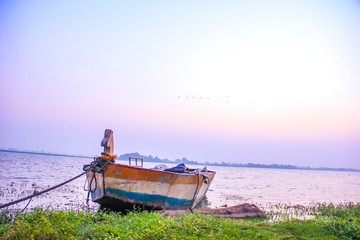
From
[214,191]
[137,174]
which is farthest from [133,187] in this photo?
[214,191]

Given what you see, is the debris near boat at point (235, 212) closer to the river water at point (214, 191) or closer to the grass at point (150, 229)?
the grass at point (150, 229)

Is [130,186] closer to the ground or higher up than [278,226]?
higher up

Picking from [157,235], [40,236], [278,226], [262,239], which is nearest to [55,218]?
[40,236]

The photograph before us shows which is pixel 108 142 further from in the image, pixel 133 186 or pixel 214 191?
pixel 214 191

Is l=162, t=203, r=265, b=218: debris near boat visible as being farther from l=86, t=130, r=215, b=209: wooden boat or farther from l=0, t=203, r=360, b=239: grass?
l=0, t=203, r=360, b=239: grass

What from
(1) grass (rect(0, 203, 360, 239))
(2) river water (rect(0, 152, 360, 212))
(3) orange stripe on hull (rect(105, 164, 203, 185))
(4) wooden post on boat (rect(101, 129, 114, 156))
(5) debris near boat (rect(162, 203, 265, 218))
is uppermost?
(4) wooden post on boat (rect(101, 129, 114, 156))

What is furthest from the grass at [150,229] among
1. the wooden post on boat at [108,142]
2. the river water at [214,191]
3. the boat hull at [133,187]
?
the river water at [214,191]

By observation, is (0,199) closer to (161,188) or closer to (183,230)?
(161,188)

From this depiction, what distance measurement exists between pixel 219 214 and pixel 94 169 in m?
4.40

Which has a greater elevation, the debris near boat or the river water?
the debris near boat

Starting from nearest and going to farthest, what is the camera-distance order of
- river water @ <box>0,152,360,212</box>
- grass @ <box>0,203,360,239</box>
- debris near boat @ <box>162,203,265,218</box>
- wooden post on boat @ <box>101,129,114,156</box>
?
grass @ <box>0,203,360,239</box>
wooden post on boat @ <box>101,129,114,156</box>
debris near boat @ <box>162,203,265,218</box>
river water @ <box>0,152,360,212</box>

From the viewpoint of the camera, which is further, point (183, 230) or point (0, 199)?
point (0, 199)

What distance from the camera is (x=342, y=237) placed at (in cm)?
592

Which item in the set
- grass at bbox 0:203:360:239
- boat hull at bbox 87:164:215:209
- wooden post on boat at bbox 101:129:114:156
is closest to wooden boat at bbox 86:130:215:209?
boat hull at bbox 87:164:215:209
